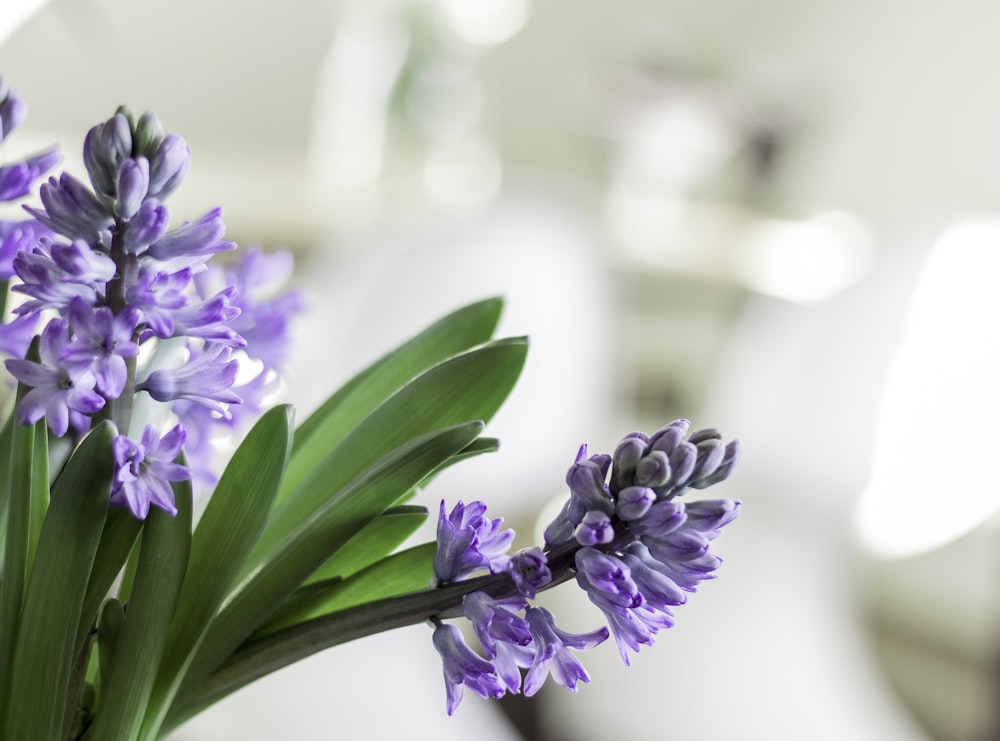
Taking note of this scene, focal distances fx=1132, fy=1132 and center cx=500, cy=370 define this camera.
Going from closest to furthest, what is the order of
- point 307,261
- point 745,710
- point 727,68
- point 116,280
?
1. point 116,280
2. point 745,710
3. point 307,261
4. point 727,68

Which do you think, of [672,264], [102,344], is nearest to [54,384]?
[102,344]

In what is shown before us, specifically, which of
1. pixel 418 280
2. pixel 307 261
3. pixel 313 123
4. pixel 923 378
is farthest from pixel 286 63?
pixel 923 378

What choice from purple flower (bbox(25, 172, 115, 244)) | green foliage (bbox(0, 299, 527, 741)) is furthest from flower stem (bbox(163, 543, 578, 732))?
purple flower (bbox(25, 172, 115, 244))

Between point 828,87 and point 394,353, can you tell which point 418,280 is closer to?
point 394,353

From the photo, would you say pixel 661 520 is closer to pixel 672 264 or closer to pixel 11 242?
pixel 11 242

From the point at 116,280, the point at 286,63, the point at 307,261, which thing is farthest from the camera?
the point at 286,63

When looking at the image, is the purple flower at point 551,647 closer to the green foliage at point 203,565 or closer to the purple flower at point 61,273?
the green foliage at point 203,565
